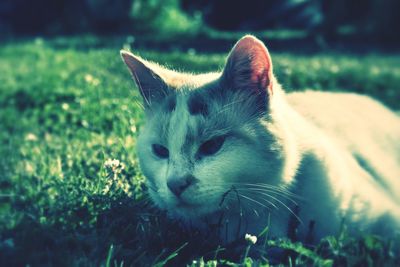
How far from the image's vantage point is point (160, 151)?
2369 mm

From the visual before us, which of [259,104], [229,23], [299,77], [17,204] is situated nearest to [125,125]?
[17,204]

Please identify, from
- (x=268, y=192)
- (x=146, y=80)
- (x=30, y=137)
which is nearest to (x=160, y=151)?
(x=146, y=80)

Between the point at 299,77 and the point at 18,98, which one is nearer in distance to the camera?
the point at 18,98

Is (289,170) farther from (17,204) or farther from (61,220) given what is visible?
(17,204)

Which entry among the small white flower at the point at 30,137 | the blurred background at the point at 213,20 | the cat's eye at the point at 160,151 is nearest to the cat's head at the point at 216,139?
the cat's eye at the point at 160,151

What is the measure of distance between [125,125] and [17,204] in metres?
1.04

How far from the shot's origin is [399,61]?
25.7 ft

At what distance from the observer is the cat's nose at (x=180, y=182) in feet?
6.65

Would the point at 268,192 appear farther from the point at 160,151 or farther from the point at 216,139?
the point at 160,151

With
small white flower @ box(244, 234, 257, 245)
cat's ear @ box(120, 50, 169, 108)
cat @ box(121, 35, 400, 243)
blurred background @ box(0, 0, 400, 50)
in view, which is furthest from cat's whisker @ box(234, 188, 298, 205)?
blurred background @ box(0, 0, 400, 50)

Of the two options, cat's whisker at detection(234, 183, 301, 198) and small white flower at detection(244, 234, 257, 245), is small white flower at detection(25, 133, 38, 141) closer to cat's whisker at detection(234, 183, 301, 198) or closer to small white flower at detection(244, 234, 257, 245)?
cat's whisker at detection(234, 183, 301, 198)

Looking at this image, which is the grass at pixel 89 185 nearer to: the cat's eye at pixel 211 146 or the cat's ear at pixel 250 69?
the cat's eye at pixel 211 146

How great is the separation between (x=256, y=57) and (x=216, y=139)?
0.43 m

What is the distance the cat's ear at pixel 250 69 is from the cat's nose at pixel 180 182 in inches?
21.7
